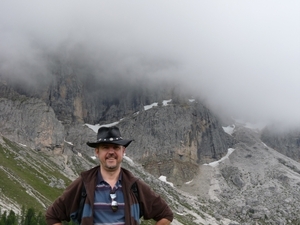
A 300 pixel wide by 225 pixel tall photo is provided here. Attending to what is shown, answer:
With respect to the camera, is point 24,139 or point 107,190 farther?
point 24,139

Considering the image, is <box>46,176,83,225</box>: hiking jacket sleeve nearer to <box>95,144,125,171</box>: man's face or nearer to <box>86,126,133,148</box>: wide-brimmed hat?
<box>95,144,125,171</box>: man's face

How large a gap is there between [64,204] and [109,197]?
106 cm

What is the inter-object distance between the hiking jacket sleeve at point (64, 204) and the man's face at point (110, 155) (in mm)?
666

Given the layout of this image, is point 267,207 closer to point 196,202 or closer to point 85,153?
point 196,202

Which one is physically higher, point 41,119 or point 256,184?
point 41,119

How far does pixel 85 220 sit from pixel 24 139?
174m

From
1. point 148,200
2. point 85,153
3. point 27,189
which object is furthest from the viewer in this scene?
point 85,153

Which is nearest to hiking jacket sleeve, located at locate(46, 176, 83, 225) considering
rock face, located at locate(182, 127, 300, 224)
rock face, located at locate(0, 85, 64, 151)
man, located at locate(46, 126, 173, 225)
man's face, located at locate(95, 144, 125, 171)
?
man, located at locate(46, 126, 173, 225)

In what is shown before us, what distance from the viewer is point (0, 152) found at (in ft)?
412

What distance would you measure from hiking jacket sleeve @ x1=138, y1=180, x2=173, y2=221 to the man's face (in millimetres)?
683

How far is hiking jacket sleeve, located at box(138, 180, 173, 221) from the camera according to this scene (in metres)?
6.64

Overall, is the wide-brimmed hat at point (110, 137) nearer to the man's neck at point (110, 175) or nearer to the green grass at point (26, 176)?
the man's neck at point (110, 175)

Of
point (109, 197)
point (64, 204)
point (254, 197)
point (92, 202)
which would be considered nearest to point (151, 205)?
point (109, 197)

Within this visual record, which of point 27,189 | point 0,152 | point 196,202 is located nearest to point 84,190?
point 27,189
